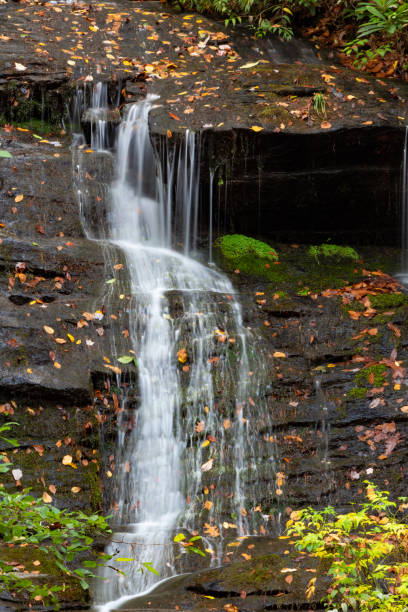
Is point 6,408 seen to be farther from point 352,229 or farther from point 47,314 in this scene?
point 352,229

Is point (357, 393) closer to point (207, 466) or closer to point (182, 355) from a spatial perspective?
point (207, 466)

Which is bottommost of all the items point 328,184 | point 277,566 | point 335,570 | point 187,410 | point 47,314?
point 277,566

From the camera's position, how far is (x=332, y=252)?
9.11m

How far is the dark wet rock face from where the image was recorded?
5536 mm

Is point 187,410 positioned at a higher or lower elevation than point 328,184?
lower

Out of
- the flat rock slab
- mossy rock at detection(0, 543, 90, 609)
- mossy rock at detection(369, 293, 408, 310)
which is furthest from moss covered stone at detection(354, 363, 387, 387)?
mossy rock at detection(0, 543, 90, 609)

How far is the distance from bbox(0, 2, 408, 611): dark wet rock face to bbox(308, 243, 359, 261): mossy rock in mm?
130

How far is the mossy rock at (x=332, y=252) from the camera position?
9.06 meters

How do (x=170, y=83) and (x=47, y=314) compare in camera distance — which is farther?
(x=170, y=83)

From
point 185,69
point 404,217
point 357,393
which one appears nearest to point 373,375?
point 357,393

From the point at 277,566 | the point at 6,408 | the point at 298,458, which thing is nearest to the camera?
the point at 277,566

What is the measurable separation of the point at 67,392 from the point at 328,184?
4950mm

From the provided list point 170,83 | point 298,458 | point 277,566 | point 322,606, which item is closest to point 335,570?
point 322,606

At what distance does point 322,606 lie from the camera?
4.08m
